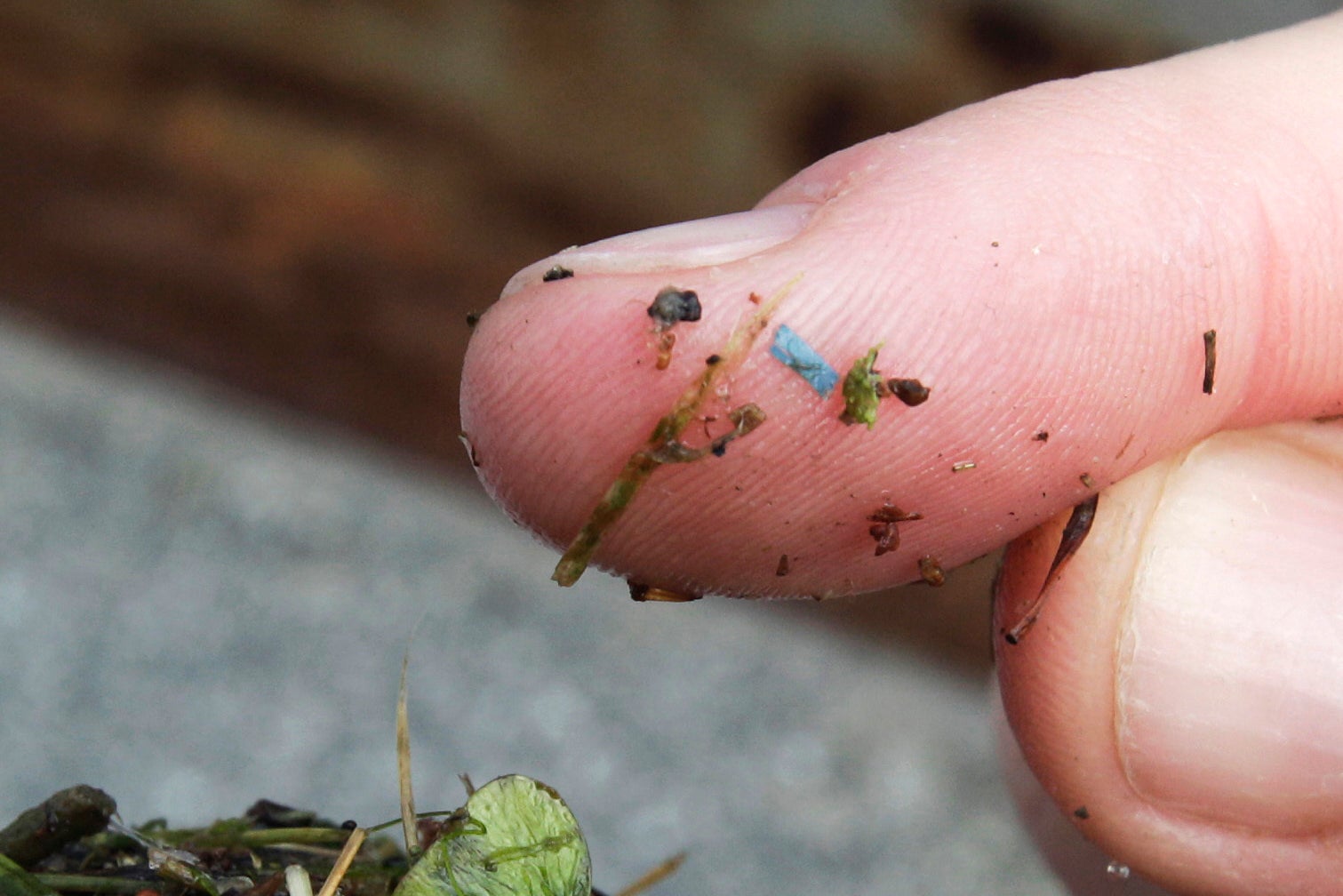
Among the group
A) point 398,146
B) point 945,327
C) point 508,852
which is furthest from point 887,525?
point 398,146

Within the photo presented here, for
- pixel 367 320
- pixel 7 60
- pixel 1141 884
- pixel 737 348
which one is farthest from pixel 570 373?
pixel 7 60

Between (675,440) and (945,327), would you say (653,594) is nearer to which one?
(675,440)

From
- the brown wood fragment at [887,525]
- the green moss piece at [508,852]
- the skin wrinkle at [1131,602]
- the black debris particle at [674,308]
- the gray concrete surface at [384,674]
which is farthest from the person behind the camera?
the gray concrete surface at [384,674]

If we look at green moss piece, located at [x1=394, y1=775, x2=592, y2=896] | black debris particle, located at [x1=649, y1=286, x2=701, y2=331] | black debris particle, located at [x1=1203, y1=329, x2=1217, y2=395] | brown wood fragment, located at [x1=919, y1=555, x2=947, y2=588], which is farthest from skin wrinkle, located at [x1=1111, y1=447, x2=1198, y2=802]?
green moss piece, located at [x1=394, y1=775, x2=592, y2=896]

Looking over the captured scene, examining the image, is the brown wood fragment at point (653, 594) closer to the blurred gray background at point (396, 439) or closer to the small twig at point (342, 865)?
the small twig at point (342, 865)

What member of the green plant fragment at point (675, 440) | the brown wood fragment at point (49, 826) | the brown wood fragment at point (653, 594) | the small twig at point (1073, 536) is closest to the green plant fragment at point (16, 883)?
the brown wood fragment at point (49, 826)
